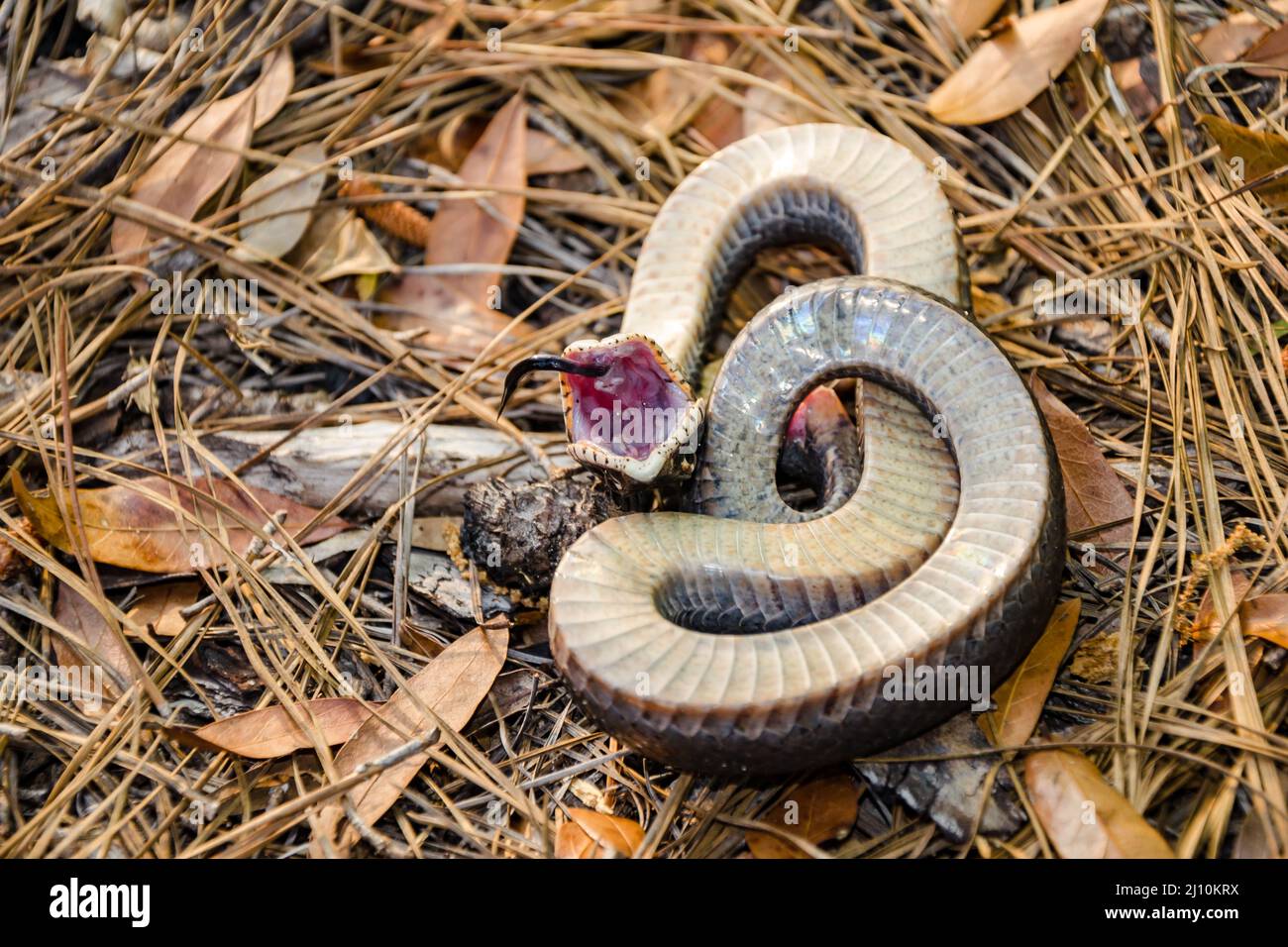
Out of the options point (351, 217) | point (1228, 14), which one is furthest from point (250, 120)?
point (1228, 14)

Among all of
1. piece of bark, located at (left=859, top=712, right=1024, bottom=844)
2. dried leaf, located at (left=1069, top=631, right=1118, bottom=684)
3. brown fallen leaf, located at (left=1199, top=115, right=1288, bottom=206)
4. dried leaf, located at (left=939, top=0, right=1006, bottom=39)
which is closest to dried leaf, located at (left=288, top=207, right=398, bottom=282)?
dried leaf, located at (left=939, top=0, right=1006, bottom=39)

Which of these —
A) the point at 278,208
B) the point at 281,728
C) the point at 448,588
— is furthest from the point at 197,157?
the point at 281,728

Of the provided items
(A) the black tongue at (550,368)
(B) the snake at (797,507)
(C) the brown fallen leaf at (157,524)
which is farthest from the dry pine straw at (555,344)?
(A) the black tongue at (550,368)

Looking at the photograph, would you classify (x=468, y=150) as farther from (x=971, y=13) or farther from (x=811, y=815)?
(x=811, y=815)

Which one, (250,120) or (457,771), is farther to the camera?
(250,120)

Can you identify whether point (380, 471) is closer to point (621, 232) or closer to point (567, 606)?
point (567, 606)

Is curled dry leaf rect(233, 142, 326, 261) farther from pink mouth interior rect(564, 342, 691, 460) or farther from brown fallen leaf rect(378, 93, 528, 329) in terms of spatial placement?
→ pink mouth interior rect(564, 342, 691, 460)
